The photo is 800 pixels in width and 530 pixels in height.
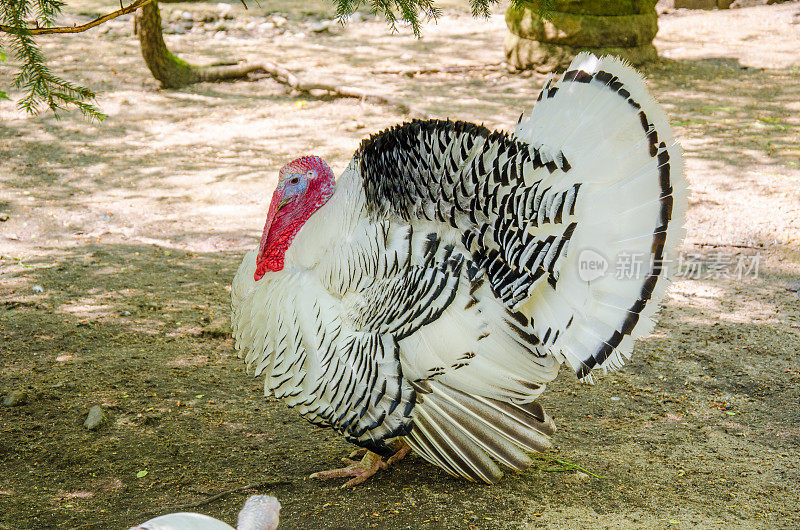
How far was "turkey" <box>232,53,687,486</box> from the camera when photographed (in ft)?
10.6

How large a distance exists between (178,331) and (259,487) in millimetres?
1790

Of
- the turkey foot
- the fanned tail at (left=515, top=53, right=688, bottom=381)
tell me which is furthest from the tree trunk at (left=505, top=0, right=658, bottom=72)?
the turkey foot

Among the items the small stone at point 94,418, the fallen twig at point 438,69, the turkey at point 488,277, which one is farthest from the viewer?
the fallen twig at point 438,69

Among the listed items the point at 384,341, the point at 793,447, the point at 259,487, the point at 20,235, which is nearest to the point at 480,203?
the point at 384,341

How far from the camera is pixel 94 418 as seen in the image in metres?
4.12

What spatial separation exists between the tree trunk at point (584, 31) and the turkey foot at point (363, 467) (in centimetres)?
796

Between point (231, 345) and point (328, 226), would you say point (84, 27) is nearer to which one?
point (328, 226)

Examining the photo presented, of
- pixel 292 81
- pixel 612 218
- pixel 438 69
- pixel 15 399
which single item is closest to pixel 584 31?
pixel 438 69

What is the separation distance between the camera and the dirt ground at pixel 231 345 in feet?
11.6

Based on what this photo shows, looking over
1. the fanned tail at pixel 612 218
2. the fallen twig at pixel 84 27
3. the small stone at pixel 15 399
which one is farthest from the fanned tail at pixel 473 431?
the small stone at pixel 15 399

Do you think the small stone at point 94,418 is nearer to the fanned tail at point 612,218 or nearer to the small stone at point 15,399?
the small stone at point 15,399

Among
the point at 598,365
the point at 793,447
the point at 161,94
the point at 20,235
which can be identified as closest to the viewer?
the point at 598,365

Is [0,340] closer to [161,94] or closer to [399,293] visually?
[399,293]

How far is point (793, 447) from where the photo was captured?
3.89 m
